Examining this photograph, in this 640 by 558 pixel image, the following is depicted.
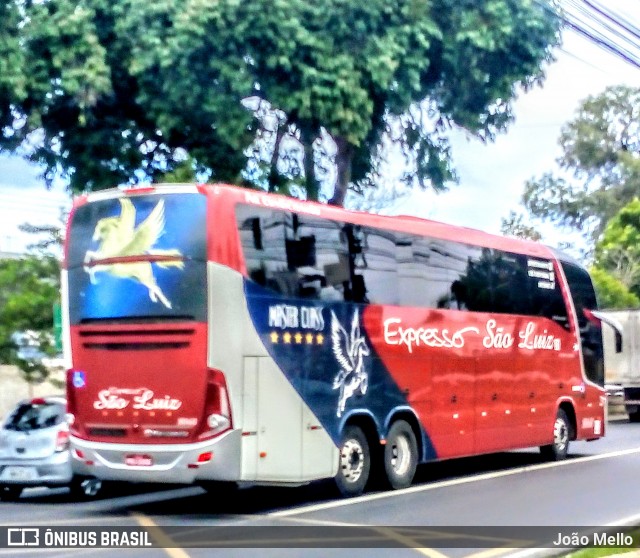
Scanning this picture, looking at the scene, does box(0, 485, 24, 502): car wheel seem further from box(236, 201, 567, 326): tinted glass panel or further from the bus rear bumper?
box(236, 201, 567, 326): tinted glass panel

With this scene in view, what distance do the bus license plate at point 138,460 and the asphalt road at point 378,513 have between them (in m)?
0.62

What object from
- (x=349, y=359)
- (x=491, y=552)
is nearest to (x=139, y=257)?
(x=349, y=359)

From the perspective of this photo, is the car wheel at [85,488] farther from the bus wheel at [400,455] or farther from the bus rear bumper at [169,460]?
the bus wheel at [400,455]

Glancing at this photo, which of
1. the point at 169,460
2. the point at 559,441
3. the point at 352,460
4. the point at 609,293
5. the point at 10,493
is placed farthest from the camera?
the point at 609,293

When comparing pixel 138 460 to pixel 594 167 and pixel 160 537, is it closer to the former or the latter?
pixel 160 537

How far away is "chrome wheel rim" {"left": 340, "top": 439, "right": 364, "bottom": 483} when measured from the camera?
14.1m

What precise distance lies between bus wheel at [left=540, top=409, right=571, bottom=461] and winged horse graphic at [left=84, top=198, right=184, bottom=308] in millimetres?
8937

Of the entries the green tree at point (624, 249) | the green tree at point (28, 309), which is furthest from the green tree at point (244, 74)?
the green tree at point (624, 249)

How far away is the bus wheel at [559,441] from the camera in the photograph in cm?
1903

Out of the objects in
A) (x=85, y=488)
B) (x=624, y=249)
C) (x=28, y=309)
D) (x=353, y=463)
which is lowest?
(x=85, y=488)

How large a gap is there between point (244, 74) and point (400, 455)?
7545mm

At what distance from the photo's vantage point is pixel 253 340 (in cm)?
1263

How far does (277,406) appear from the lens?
1291cm

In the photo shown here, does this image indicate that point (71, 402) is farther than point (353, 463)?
No
